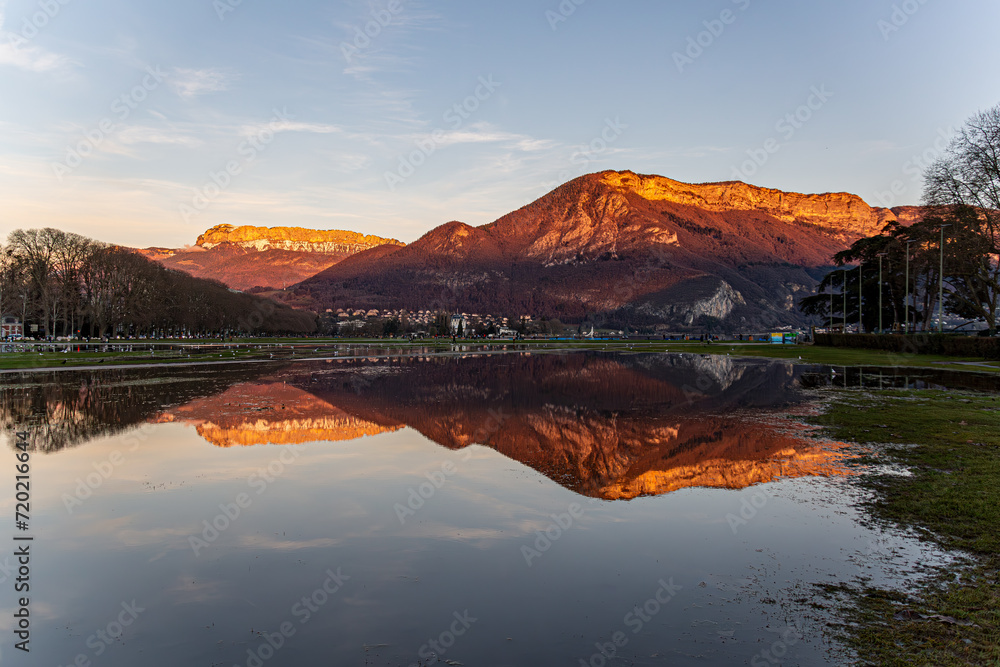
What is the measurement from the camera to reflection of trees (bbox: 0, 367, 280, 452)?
1747 centimetres

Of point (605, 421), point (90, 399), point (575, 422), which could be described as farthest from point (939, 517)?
point (90, 399)

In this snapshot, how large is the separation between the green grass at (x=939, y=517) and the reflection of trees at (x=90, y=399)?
54.2 feet

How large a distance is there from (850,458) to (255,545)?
469 inches

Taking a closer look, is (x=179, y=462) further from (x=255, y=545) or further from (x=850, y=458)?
(x=850, y=458)

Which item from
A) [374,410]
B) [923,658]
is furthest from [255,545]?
[374,410]

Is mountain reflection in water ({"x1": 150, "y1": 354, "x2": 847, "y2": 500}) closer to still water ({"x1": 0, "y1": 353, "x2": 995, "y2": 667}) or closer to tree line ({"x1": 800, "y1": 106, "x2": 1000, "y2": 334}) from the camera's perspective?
still water ({"x1": 0, "y1": 353, "x2": 995, "y2": 667})

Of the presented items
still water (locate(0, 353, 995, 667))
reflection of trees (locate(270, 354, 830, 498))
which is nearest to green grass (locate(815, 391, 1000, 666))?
still water (locate(0, 353, 995, 667))

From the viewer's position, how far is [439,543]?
845 centimetres

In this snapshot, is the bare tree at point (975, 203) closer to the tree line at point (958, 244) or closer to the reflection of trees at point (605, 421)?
the tree line at point (958, 244)

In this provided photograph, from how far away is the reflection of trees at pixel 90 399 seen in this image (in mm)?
17469

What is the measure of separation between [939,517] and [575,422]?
1054 cm

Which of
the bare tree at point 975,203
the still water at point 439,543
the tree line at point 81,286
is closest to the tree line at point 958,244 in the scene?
the bare tree at point 975,203

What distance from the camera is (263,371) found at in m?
40.3

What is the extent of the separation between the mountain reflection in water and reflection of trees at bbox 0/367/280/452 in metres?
1.33
